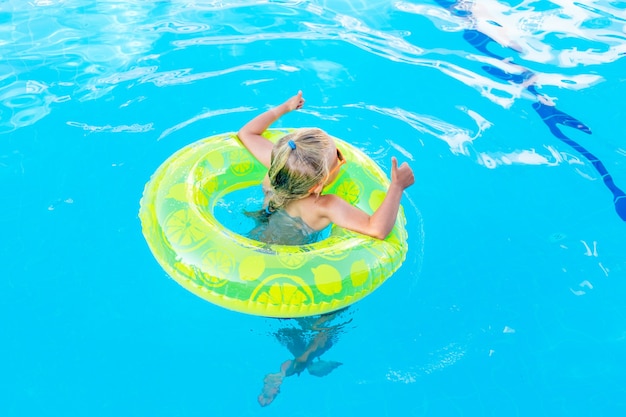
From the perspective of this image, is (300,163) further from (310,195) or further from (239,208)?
(239,208)

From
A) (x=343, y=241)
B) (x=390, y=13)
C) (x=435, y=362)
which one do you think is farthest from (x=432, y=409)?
(x=390, y=13)

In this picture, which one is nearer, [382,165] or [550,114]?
[382,165]

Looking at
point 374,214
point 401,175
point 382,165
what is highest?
point 401,175

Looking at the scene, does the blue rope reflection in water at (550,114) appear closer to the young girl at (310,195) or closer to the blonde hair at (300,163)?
the young girl at (310,195)

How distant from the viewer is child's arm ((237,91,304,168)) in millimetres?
3945

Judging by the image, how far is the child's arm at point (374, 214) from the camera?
3.41m

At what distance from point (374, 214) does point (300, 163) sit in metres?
0.56

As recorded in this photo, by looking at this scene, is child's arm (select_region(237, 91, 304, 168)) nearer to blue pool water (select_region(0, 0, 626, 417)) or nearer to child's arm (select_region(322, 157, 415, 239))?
child's arm (select_region(322, 157, 415, 239))

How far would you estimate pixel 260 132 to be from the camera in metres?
4.04

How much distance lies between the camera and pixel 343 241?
11.4 feet

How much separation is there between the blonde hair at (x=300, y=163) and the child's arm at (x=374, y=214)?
0.65ft

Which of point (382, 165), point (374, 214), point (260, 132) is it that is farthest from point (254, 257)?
point (382, 165)

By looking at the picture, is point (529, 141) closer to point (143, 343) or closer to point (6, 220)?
point (143, 343)

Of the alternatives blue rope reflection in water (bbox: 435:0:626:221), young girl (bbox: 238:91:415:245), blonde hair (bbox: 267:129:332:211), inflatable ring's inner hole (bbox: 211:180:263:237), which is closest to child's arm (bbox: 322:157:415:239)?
young girl (bbox: 238:91:415:245)
